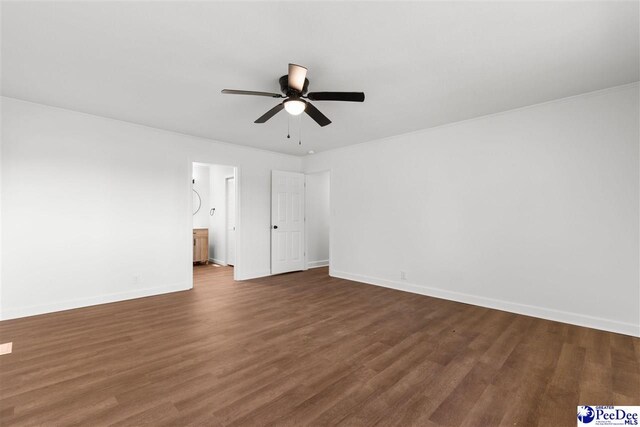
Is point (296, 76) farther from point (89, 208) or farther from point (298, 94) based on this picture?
point (89, 208)

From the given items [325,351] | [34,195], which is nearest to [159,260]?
[34,195]

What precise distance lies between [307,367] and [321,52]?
265cm

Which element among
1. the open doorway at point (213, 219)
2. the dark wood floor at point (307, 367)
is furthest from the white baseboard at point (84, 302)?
the open doorway at point (213, 219)

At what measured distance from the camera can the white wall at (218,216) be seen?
7311 millimetres

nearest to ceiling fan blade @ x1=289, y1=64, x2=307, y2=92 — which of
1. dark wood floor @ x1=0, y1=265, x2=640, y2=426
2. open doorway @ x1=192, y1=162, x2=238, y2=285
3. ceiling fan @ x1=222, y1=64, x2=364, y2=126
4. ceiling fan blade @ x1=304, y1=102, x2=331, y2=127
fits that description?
ceiling fan @ x1=222, y1=64, x2=364, y2=126

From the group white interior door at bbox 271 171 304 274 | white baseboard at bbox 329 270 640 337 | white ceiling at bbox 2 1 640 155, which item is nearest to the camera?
white ceiling at bbox 2 1 640 155

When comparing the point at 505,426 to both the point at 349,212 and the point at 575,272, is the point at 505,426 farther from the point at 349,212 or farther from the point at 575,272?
the point at 349,212

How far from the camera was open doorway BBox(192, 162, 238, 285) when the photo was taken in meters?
7.08

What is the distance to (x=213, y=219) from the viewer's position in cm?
780

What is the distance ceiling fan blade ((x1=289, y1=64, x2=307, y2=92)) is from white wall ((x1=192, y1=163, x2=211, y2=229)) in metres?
6.03

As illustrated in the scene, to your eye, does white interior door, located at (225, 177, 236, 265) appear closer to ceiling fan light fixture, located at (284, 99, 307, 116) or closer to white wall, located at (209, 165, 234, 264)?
white wall, located at (209, 165, 234, 264)

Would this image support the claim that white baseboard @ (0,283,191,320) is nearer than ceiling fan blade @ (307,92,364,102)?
No

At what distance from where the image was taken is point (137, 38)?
2.26 m

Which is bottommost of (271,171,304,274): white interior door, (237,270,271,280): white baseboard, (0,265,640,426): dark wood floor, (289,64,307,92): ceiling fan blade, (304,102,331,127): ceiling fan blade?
(0,265,640,426): dark wood floor
